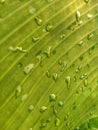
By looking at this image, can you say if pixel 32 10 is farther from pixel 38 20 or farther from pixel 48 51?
pixel 48 51

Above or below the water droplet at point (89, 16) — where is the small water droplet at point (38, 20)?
below

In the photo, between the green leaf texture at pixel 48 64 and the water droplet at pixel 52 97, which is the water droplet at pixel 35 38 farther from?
the water droplet at pixel 52 97

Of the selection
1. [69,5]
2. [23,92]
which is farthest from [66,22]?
[23,92]

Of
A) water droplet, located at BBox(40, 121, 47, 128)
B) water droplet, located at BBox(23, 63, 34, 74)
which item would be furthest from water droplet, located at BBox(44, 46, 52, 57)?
water droplet, located at BBox(40, 121, 47, 128)

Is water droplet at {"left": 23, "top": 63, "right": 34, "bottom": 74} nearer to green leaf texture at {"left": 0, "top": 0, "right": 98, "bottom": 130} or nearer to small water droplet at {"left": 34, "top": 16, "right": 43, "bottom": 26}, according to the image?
green leaf texture at {"left": 0, "top": 0, "right": 98, "bottom": 130}

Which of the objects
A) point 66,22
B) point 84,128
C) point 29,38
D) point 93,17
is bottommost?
point 84,128

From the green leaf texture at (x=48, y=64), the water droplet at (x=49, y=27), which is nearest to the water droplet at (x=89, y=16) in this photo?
the green leaf texture at (x=48, y=64)

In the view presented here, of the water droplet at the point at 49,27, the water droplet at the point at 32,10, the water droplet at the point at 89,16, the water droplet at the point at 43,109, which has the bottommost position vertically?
the water droplet at the point at 43,109

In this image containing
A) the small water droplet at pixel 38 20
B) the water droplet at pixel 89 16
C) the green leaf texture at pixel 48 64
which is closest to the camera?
the green leaf texture at pixel 48 64

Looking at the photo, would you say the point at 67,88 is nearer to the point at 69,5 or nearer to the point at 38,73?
the point at 38,73
